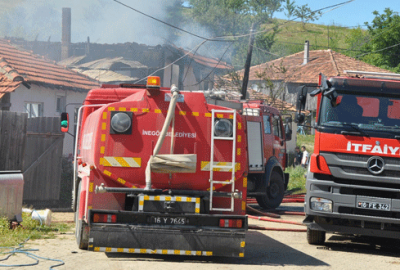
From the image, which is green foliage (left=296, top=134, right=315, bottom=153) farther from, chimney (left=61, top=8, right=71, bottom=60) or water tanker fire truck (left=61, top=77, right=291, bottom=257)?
water tanker fire truck (left=61, top=77, right=291, bottom=257)

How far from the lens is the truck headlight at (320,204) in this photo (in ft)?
32.0

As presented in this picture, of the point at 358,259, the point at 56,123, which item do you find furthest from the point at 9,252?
the point at 56,123

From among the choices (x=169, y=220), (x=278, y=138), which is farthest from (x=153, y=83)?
(x=278, y=138)

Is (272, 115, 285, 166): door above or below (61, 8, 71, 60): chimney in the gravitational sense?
below

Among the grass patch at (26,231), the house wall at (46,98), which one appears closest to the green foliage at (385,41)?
the house wall at (46,98)

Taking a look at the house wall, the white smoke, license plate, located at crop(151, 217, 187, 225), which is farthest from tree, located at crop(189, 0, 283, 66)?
license plate, located at crop(151, 217, 187, 225)

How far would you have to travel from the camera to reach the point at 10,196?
10.5 meters

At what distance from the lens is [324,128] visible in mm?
9977

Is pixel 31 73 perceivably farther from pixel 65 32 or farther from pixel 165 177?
pixel 65 32

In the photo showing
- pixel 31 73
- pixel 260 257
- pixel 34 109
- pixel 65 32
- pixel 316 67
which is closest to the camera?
pixel 260 257

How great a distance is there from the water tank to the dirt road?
999mm

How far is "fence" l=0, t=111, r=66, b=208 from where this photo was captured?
47.2 ft

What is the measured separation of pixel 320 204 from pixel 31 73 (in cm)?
1224

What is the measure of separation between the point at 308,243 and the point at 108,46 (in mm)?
23921
